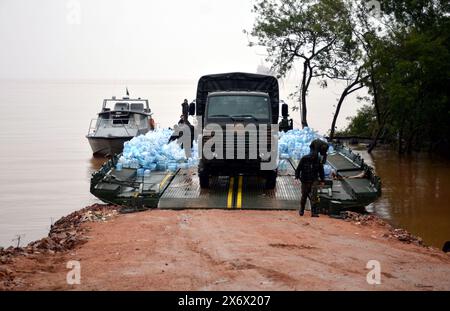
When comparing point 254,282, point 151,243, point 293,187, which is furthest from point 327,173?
point 254,282

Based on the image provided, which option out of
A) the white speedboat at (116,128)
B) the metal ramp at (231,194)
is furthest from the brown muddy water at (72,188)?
the metal ramp at (231,194)

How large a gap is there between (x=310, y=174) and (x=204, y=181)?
3516 mm

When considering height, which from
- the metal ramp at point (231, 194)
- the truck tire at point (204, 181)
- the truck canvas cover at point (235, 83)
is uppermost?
the truck canvas cover at point (235, 83)

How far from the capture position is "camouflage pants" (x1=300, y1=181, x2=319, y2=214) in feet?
44.7

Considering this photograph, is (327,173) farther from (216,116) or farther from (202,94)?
(202,94)

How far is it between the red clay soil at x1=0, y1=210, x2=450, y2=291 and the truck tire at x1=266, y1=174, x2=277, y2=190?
2.09 metres

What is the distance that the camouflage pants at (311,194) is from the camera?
44.7 feet

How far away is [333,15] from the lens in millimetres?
31656

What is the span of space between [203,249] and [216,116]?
6.33 m

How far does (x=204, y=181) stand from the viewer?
1619 cm

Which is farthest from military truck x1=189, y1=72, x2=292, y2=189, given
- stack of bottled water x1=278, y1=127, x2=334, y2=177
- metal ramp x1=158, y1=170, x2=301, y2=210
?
stack of bottled water x1=278, y1=127, x2=334, y2=177

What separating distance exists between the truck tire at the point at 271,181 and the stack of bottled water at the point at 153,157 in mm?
3625

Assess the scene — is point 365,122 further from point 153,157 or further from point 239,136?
point 239,136

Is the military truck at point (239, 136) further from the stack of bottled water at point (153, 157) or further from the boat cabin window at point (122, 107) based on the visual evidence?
the boat cabin window at point (122, 107)
